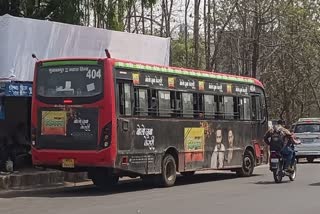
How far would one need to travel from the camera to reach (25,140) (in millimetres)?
19891

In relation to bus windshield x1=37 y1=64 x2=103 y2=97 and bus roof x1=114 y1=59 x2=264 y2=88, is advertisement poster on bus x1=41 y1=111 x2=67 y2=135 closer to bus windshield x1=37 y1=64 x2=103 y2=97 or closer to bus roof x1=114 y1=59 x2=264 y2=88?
bus windshield x1=37 y1=64 x2=103 y2=97

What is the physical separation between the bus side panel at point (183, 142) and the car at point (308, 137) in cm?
834

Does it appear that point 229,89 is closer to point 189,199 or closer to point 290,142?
point 290,142

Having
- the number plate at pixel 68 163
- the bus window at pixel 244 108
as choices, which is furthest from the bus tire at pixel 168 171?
the bus window at pixel 244 108

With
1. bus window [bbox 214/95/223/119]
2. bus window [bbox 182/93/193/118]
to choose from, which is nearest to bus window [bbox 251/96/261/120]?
bus window [bbox 214/95/223/119]

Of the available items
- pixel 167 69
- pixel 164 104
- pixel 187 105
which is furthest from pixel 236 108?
pixel 164 104

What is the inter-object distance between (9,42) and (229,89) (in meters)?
6.49

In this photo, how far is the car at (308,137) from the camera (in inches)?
1121

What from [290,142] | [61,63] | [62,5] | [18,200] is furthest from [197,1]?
[18,200]

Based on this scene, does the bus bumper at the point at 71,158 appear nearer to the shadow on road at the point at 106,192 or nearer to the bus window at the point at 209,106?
the shadow on road at the point at 106,192

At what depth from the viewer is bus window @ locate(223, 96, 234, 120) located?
19859 millimetres

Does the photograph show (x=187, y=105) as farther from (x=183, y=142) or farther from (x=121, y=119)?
(x=121, y=119)

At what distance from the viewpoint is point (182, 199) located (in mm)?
14367

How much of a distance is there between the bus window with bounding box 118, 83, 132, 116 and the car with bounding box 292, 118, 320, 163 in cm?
1428
